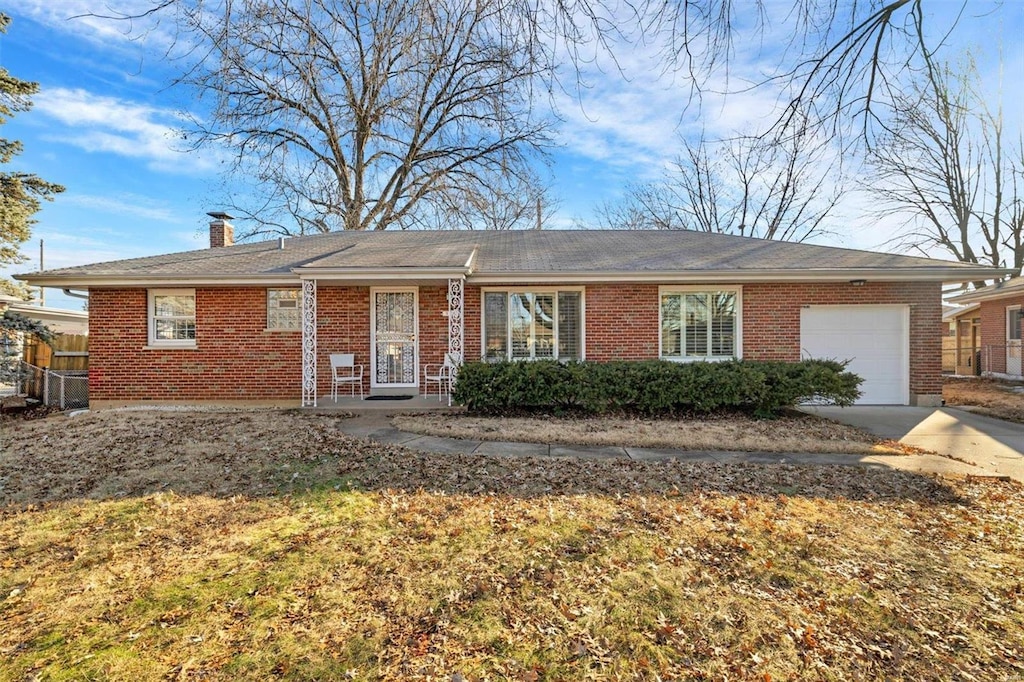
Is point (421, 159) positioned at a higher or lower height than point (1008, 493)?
higher

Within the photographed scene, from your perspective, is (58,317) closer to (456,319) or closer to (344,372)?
(344,372)

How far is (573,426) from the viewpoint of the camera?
25.7ft

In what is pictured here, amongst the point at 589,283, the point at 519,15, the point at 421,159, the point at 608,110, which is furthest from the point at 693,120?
the point at 421,159

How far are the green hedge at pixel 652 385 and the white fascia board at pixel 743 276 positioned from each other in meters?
2.10

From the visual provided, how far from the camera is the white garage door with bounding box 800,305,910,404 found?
10.4 metres

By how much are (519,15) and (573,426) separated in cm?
589

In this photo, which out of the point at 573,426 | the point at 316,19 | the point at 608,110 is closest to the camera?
the point at 316,19

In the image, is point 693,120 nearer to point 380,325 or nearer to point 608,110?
point 608,110

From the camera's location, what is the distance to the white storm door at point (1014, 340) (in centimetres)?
1650

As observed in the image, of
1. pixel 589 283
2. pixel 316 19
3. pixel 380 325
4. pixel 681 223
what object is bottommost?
pixel 380 325

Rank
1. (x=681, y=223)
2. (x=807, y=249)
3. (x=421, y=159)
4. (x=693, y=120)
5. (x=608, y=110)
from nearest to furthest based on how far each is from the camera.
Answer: (x=608, y=110)
(x=693, y=120)
(x=807, y=249)
(x=421, y=159)
(x=681, y=223)

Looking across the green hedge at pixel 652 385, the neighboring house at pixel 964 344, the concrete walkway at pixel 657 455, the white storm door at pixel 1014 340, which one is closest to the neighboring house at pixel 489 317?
the green hedge at pixel 652 385

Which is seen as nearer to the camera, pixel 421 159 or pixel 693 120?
pixel 693 120

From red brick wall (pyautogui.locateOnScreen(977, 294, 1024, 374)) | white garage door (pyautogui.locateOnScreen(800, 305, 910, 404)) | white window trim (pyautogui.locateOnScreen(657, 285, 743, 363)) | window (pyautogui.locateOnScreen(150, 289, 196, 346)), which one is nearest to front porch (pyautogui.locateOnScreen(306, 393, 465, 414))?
window (pyautogui.locateOnScreen(150, 289, 196, 346))
